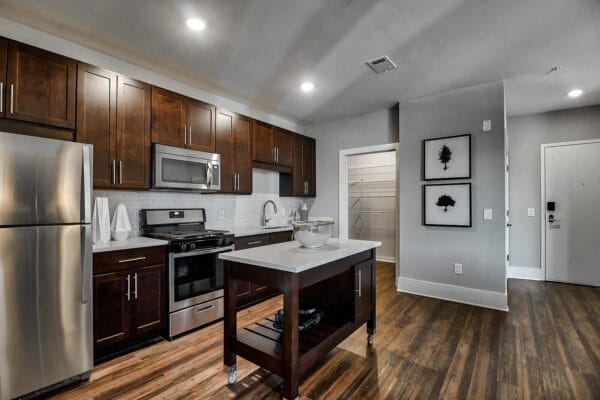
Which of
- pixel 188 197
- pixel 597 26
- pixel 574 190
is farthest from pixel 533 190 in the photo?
pixel 188 197

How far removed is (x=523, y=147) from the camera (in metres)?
4.62

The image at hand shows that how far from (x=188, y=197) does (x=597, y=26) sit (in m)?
4.15

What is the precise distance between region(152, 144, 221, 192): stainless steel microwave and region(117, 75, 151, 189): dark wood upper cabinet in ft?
0.32

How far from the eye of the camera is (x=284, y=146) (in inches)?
175

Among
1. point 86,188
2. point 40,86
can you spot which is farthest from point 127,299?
point 40,86

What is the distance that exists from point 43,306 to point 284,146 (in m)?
3.32

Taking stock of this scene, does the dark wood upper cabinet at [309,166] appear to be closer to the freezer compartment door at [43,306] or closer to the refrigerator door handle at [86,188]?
the refrigerator door handle at [86,188]

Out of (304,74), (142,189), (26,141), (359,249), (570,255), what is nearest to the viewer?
(26,141)

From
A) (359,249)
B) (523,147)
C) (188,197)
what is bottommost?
(359,249)

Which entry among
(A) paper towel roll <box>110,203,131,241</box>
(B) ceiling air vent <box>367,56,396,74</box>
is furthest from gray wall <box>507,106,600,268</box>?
(A) paper towel roll <box>110,203,131,241</box>

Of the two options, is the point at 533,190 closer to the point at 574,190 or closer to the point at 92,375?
the point at 574,190

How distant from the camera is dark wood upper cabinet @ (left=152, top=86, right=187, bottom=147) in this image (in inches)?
A: 113

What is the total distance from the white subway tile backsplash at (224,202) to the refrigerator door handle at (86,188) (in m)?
0.90

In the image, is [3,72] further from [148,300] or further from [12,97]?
[148,300]
